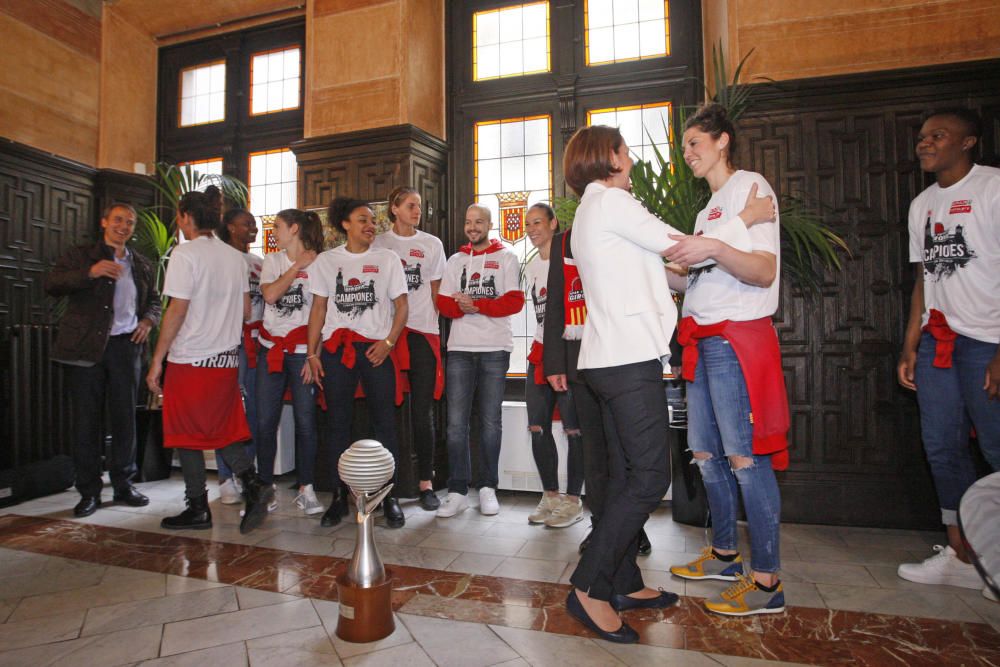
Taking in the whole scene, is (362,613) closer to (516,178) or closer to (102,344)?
(102,344)

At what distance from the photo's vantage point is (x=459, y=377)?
11.0 ft

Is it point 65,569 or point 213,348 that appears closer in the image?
point 65,569

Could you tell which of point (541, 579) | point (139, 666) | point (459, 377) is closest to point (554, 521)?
point (541, 579)

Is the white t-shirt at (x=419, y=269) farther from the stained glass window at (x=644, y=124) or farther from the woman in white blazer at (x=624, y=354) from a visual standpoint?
the woman in white blazer at (x=624, y=354)

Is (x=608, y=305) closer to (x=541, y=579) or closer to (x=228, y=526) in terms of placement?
(x=541, y=579)

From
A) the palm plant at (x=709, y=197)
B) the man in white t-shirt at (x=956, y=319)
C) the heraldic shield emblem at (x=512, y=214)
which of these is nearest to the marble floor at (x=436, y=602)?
the man in white t-shirt at (x=956, y=319)

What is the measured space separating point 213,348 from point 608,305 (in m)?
2.07

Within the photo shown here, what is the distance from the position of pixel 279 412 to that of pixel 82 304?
1230 millimetres

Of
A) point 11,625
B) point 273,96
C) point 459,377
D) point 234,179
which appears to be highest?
point 273,96

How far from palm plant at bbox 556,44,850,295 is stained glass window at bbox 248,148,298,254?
265cm

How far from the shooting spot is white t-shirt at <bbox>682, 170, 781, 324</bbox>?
6.26ft

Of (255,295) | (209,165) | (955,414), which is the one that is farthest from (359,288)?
(209,165)

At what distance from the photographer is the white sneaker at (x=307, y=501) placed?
326 cm

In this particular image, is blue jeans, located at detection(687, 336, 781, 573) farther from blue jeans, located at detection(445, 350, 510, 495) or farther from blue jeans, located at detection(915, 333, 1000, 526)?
blue jeans, located at detection(445, 350, 510, 495)
